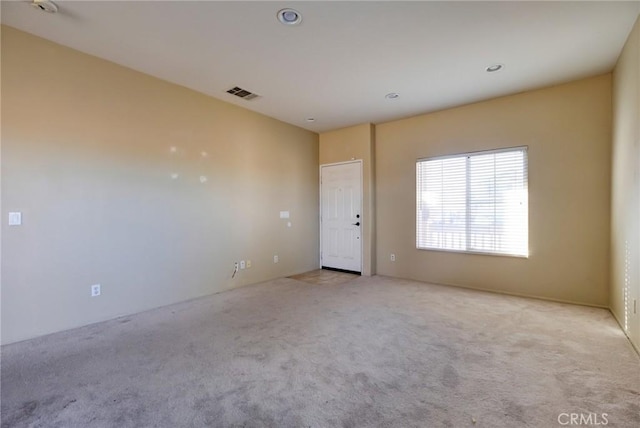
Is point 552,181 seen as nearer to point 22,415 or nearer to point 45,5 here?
point 22,415

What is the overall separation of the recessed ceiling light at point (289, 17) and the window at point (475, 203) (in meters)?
3.22

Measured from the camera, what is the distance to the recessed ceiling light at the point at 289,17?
2438 millimetres

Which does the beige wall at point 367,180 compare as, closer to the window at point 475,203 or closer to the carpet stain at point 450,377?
the window at point 475,203

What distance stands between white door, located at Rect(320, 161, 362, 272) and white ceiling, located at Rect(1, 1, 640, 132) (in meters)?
2.00

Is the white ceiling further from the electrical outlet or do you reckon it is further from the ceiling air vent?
the electrical outlet

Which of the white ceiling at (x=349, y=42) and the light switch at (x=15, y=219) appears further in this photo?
the light switch at (x=15, y=219)

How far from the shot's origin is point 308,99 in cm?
433

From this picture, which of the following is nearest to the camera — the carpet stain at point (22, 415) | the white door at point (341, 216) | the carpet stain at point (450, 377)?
the carpet stain at point (22, 415)

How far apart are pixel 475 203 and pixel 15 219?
17.9ft

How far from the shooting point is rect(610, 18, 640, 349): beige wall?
262 centimetres

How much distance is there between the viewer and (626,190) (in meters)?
2.92

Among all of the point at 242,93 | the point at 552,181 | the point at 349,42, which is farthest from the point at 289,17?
the point at 552,181

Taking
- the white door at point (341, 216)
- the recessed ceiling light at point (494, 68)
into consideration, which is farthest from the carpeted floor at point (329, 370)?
the recessed ceiling light at point (494, 68)

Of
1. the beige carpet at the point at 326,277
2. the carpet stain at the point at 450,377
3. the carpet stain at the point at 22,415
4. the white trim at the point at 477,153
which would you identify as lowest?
the carpet stain at the point at 450,377
